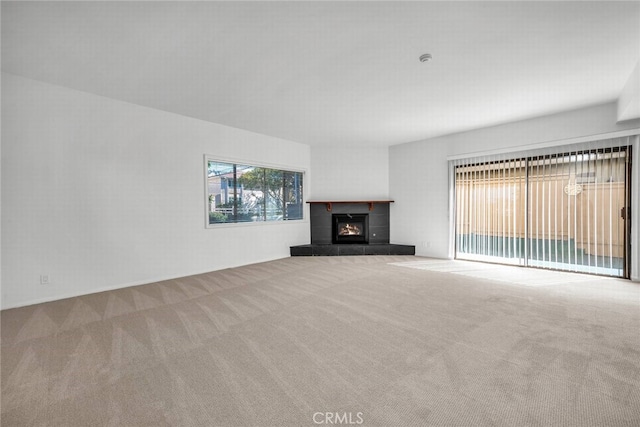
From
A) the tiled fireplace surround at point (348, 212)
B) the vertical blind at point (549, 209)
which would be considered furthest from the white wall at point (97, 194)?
the vertical blind at point (549, 209)

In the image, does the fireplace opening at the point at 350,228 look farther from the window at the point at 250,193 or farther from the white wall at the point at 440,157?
the window at the point at 250,193

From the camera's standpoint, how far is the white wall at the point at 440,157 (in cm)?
454

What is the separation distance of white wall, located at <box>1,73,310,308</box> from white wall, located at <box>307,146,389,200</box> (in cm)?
249

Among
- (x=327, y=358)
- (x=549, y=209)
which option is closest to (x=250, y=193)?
(x=327, y=358)

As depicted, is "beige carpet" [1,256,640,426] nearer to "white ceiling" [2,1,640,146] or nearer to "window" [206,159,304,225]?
"window" [206,159,304,225]

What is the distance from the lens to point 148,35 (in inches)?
102

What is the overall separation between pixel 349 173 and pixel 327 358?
18.2 feet

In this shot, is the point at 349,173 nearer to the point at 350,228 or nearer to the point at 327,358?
the point at 350,228

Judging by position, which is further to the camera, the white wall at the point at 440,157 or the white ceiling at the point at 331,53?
the white wall at the point at 440,157

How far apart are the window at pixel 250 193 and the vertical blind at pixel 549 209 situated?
12.5ft

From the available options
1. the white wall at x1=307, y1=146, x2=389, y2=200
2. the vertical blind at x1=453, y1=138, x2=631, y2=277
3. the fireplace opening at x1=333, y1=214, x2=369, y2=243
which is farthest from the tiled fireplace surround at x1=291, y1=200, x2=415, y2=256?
the vertical blind at x1=453, y1=138, x2=631, y2=277

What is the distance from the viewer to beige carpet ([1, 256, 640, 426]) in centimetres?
155

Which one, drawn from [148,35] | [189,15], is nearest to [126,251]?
[148,35]

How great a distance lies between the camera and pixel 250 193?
5984 mm
